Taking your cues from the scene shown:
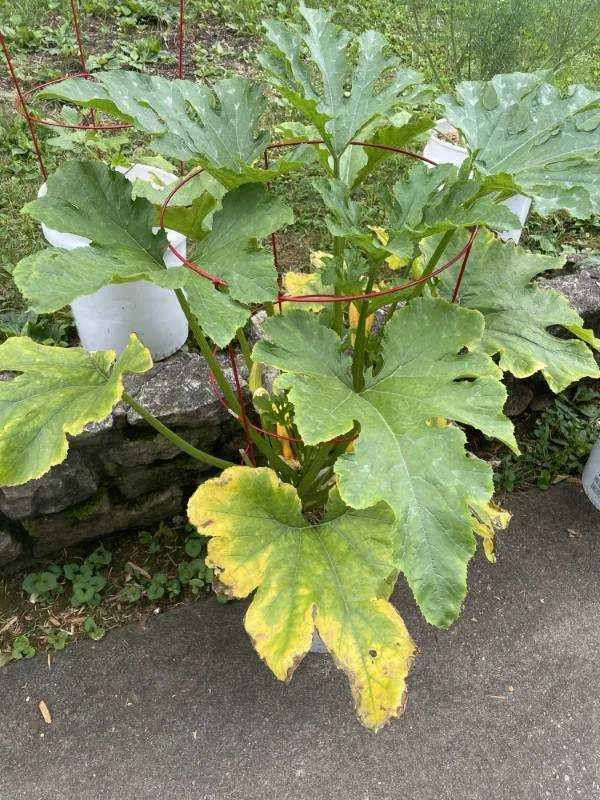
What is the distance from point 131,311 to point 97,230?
611 mm

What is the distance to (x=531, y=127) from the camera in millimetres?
1704

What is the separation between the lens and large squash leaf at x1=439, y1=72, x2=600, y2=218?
1.60 m

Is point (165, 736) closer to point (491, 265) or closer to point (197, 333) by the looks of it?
point (197, 333)

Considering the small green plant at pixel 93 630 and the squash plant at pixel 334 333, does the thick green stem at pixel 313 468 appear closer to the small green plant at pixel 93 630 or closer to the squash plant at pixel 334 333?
the squash plant at pixel 334 333

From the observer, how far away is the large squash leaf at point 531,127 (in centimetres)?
160

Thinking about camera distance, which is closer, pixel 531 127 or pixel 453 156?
pixel 531 127

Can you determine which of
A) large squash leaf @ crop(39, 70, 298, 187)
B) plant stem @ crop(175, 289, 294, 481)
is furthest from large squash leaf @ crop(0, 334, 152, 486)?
large squash leaf @ crop(39, 70, 298, 187)

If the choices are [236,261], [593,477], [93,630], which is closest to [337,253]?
[236,261]

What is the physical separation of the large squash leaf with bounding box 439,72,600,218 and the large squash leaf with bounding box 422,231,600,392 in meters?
0.41

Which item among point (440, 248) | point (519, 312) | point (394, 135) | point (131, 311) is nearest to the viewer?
point (394, 135)

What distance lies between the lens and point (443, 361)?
65.6 inches

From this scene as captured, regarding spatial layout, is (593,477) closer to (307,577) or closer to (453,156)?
(453,156)

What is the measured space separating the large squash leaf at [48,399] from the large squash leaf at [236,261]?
28 cm

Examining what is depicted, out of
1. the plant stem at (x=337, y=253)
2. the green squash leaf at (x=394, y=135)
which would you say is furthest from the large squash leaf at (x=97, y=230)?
the green squash leaf at (x=394, y=135)
